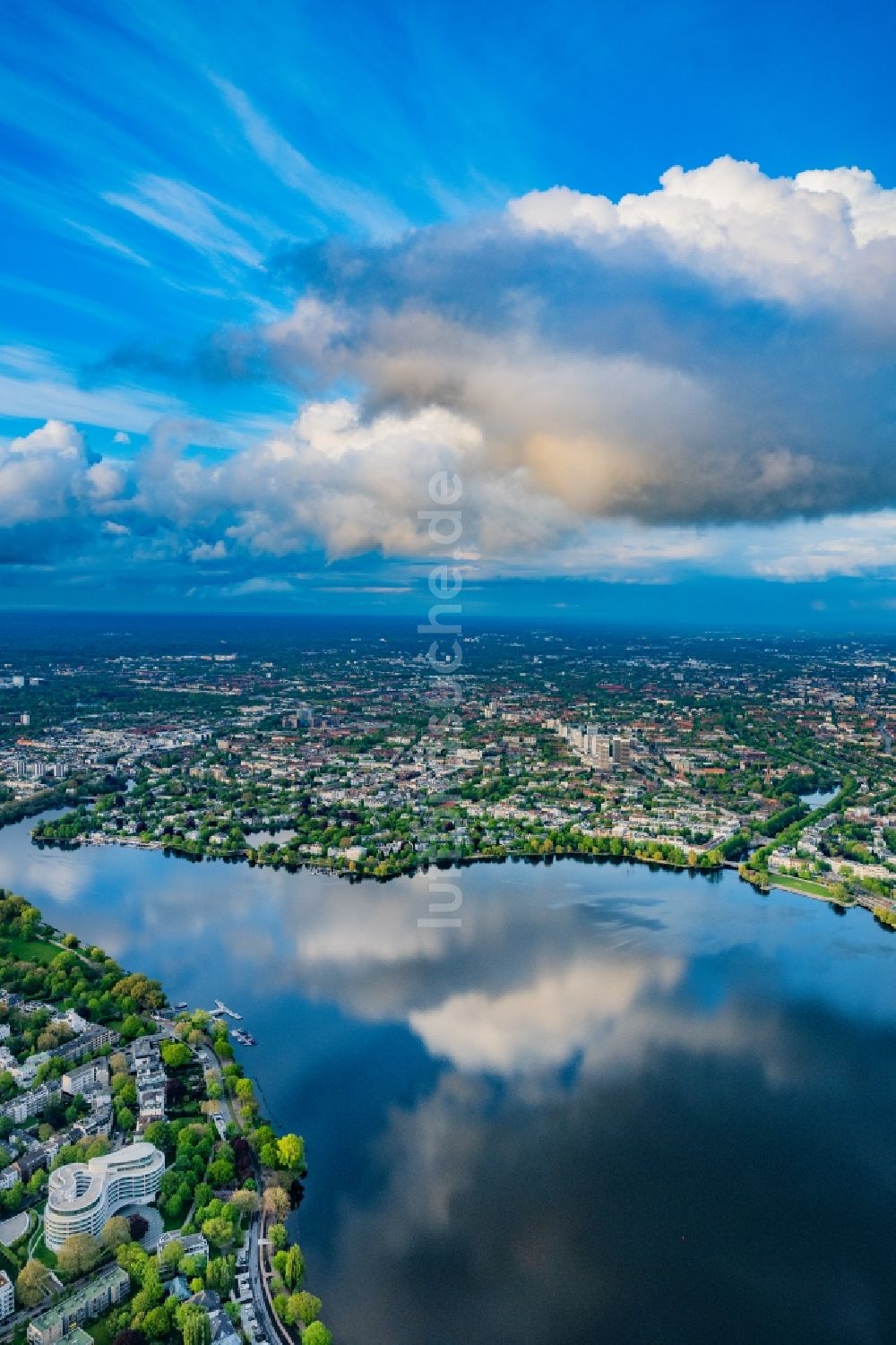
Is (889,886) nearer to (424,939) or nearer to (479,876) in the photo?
(479,876)

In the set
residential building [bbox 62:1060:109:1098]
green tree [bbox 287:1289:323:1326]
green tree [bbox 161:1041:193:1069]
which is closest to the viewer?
green tree [bbox 287:1289:323:1326]

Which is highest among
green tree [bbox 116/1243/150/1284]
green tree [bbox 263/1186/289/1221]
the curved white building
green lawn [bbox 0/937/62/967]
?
the curved white building

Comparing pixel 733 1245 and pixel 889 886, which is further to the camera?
pixel 889 886

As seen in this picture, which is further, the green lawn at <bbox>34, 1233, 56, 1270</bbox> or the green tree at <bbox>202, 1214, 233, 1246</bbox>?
the green tree at <bbox>202, 1214, 233, 1246</bbox>

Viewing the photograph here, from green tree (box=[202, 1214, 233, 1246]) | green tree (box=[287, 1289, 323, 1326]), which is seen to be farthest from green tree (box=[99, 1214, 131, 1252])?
green tree (box=[287, 1289, 323, 1326])

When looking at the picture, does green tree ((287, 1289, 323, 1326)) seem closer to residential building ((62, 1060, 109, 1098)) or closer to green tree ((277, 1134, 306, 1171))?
green tree ((277, 1134, 306, 1171))

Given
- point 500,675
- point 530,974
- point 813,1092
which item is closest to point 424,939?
point 530,974
